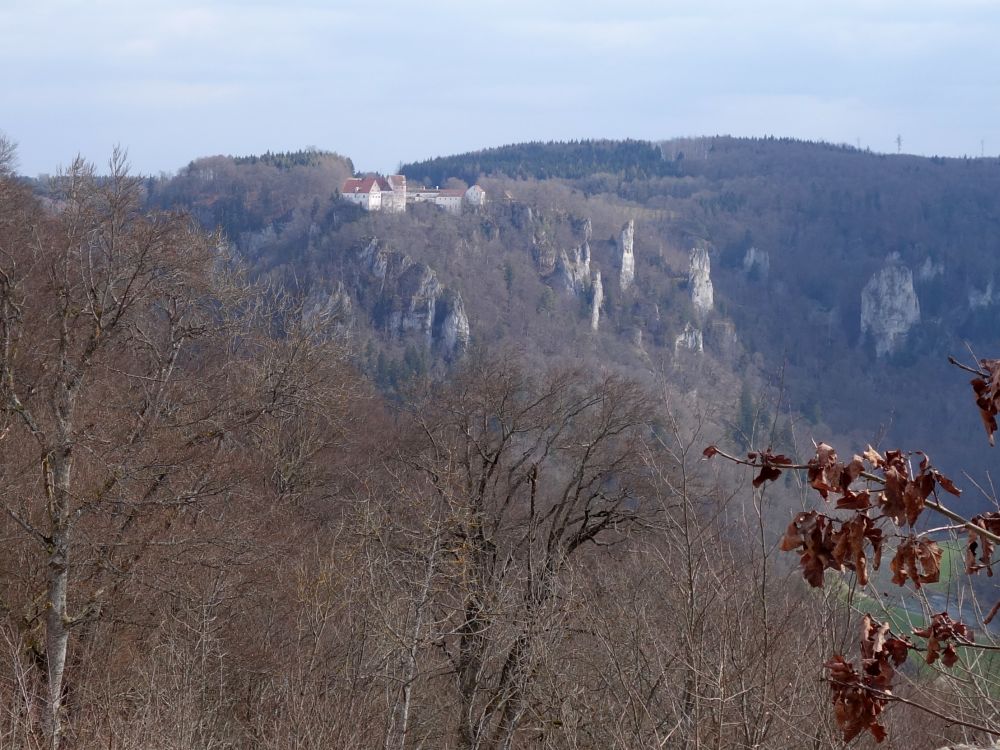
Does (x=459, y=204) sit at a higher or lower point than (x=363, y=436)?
higher

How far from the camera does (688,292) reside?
4783 inches

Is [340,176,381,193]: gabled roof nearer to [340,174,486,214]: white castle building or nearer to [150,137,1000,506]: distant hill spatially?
[340,174,486,214]: white castle building

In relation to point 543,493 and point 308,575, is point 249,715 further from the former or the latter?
point 543,493

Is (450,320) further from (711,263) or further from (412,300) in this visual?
(711,263)

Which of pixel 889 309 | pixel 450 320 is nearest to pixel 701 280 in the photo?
pixel 889 309

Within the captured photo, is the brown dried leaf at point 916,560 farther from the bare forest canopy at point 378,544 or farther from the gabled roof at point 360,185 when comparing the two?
the gabled roof at point 360,185

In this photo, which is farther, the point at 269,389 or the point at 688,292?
the point at 688,292

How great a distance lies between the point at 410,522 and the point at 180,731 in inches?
426

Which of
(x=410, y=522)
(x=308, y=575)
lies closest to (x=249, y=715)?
(x=308, y=575)

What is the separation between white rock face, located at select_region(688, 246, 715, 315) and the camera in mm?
121938

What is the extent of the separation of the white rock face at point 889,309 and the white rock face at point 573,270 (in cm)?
4043

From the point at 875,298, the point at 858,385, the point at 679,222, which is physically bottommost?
the point at 858,385

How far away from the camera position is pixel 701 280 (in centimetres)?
12388

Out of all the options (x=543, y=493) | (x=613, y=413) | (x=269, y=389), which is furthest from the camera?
(x=543, y=493)
